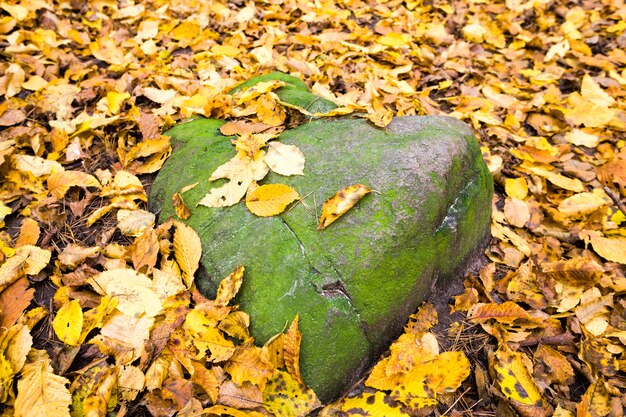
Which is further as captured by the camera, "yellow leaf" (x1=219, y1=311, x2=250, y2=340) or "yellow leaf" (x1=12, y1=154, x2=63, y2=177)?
"yellow leaf" (x1=12, y1=154, x2=63, y2=177)

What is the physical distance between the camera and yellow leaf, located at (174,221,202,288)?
65.9 inches

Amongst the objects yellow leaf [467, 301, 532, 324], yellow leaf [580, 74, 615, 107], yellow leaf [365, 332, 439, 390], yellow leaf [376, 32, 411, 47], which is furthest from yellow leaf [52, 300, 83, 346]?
yellow leaf [580, 74, 615, 107]

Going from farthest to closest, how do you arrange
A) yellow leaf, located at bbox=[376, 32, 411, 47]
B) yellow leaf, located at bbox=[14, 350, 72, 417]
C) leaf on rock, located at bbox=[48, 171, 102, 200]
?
1. yellow leaf, located at bbox=[376, 32, 411, 47]
2. leaf on rock, located at bbox=[48, 171, 102, 200]
3. yellow leaf, located at bbox=[14, 350, 72, 417]

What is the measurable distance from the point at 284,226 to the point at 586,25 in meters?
3.83

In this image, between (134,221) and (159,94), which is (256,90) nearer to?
(159,94)

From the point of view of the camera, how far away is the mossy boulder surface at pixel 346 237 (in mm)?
1549

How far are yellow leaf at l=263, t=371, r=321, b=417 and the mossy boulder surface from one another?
1.9 inches

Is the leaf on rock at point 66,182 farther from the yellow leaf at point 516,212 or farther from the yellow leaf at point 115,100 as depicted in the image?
the yellow leaf at point 516,212

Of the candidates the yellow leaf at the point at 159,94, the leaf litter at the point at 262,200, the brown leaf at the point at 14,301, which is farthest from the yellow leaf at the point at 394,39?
the brown leaf at the point at 14,301

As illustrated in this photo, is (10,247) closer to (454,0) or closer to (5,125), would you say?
(5,125)

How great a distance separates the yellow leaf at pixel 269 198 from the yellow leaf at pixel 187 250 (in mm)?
256

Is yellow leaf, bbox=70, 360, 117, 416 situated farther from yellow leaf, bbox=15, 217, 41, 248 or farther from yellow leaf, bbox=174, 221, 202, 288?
yellow leaf, bbox=15, 217, 41, 248

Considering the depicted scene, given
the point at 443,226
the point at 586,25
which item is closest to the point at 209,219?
the point at 443,226

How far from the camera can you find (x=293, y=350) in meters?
1.48
